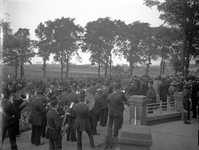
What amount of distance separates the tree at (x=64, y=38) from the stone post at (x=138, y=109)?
27.2 m

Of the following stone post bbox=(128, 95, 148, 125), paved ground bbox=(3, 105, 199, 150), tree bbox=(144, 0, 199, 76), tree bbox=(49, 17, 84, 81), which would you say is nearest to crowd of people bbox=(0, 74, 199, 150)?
paved ground bbox=(3, 105, 199, 150)

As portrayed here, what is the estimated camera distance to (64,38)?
33938 mm

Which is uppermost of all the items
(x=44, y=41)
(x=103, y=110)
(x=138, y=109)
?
(x=44, y=41)

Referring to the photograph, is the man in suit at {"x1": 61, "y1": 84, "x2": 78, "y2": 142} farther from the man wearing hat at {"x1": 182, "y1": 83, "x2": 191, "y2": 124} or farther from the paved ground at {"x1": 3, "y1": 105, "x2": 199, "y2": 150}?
the man wearing hat at {"x1": 182, "y1": 83, "x2": 191, "y2": 124}

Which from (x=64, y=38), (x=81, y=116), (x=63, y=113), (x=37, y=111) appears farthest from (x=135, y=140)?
(x=64, y=38)

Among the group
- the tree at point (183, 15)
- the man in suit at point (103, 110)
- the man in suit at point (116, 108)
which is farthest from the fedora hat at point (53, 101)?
the tree at point (183, 15)

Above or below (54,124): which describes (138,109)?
below

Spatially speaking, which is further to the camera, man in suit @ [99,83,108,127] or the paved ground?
man in suit @ [99,83,108,127]

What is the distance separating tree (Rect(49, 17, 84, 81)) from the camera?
111 ft

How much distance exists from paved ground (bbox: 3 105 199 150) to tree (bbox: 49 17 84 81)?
26.7 meters

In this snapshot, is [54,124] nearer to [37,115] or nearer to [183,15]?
[37,115]

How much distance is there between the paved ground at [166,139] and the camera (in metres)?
6.32

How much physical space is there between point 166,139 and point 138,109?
1527 millimetres

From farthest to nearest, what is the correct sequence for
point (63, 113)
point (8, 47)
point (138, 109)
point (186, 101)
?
point (8, 47)
point (186, 101)
point (138, 109)
point (63, 113)
